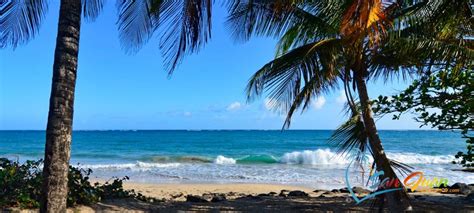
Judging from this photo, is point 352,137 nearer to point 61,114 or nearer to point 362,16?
point 362,16

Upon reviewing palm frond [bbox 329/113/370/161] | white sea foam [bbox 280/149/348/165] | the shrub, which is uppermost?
palm frond [bbox 329/113/370/161]

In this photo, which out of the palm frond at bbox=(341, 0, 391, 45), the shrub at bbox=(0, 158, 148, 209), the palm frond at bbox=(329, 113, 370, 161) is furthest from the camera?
the palm frond at bbox=(329, 113, 370, 161)

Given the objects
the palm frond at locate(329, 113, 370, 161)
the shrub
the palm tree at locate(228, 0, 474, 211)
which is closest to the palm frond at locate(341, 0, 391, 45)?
the palm tree at locate(228, 0, 474, 211)

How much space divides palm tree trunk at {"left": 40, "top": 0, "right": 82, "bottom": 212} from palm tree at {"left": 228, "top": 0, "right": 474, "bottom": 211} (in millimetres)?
2382

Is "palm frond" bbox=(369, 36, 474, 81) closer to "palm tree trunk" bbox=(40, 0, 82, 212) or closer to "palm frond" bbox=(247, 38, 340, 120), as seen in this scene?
"palm frond" bbox=(247, 38, 340, 120)

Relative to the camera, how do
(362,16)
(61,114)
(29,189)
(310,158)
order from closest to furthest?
(362,16) → (61,114) → (29,189) → (310,158)

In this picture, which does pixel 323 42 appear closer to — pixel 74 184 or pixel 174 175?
pixel 74 184

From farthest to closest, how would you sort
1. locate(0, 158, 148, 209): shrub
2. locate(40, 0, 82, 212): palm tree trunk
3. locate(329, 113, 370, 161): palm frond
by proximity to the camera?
locate(329, 113, 370, 161): palm frond
locate(0, 158, 148, 209): shrub
locate(40, 0, 82, 212): palm tree trunk

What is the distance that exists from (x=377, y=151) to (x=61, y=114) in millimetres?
4351

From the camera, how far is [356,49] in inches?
200

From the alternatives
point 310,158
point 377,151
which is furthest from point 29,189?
point 310,158

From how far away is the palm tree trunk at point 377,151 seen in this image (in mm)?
5516

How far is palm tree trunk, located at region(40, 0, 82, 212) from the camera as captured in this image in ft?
12.6

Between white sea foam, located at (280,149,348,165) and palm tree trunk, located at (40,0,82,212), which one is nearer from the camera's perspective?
palm tree trunk, located at (40,0,82,212)
